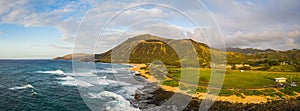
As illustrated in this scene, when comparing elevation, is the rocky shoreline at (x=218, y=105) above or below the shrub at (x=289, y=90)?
below

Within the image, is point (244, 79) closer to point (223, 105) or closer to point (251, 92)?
point (251, 92)

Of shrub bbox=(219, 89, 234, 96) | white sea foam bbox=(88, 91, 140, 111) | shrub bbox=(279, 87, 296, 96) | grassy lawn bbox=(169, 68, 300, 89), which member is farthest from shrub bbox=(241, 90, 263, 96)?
white sea foam bbox=(88, 91, 140, 111)

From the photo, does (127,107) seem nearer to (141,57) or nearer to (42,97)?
(42,97)

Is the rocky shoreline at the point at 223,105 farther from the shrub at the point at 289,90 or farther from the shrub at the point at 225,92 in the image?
the shrub at the point at 225,92

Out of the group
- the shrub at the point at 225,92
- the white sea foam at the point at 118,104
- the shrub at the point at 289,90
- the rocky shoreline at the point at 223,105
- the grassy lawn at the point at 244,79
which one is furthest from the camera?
the grassy lawn at the point at 244,79

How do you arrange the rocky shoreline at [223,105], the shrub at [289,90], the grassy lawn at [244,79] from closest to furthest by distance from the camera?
the rocky shoreline at [223,105], the shrub at [289,90], the grassy lawn at [244,79]

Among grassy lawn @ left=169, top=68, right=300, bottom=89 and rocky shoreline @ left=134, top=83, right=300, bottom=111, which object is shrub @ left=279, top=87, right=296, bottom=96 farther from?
grassy lawn @ left=169, top=68, right=300, bottom=89

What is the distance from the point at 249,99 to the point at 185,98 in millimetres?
8086

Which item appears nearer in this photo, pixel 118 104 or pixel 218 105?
pixel 118 104

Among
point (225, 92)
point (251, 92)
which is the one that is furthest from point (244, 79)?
point (225, 92)

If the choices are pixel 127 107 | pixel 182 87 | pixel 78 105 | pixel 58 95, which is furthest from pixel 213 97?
pixel 58 95

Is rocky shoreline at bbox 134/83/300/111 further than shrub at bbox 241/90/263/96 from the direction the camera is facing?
No

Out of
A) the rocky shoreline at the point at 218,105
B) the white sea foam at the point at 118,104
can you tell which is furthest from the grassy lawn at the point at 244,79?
the white sea foam at the point at 118,104

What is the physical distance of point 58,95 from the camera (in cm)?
3012
